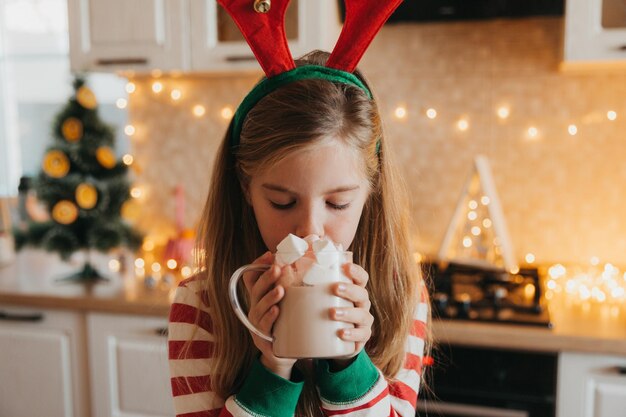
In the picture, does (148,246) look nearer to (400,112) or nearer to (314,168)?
(400,112)

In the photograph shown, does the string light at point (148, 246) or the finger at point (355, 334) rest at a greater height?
the finger at point (355, 334)

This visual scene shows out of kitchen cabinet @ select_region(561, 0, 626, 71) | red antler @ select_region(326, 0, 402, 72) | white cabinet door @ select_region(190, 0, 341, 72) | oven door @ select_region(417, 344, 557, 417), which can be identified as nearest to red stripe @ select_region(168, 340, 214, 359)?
red antler @ select_region(326, 0, 402, 72)

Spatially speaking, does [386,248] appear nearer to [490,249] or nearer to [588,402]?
[588,402]

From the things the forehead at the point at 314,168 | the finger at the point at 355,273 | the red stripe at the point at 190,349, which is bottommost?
the red stripe at the point at 190,349

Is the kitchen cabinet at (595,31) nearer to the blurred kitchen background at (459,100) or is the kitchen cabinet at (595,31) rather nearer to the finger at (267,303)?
the blurred kitchen background at (459,100)

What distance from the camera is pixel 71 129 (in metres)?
1.86

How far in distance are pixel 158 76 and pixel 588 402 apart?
182 cm

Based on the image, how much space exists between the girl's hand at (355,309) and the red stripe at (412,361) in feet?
0.84

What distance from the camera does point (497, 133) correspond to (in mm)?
1930

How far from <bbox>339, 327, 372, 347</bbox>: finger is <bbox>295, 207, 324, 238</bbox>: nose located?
139 mm

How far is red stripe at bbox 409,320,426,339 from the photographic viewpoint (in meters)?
0.98

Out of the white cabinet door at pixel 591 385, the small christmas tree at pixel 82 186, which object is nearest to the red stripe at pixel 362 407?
the white cabinet door at pixel 591 385

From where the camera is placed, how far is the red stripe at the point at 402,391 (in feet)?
2.94

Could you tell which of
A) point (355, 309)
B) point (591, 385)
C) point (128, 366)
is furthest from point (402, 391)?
point (128, 366)
